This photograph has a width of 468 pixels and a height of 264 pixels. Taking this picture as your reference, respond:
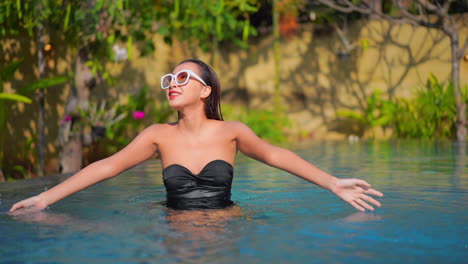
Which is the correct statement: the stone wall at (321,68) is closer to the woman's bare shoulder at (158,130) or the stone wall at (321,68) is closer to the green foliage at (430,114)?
the green foliage at (430,114)

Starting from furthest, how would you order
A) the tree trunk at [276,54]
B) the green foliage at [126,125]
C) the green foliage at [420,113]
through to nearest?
1. the tree trunk at [276,54]
2. the green foliage at [420,113]
3. the green foliage at [126,125]

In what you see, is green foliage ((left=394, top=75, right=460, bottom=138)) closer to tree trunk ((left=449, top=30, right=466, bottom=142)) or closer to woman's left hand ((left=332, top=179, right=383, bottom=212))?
tree trunk ((left=449, top=30, right=466, bottom=142))

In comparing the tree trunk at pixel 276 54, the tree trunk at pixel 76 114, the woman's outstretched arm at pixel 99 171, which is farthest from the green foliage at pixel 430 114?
the woman's outstretched arm at pixel 99 171

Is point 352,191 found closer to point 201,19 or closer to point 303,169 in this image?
point 303,169

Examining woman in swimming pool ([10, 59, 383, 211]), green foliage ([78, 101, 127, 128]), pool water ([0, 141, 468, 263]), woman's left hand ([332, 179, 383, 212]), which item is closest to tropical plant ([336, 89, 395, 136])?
green foliage ([78, 101, 127, 128])

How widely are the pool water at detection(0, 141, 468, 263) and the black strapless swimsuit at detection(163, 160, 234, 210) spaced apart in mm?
185

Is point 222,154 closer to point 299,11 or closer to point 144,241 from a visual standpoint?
point 144,241

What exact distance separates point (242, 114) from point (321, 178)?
11278 mm

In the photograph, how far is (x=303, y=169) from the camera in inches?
171

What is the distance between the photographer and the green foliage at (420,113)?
15.0 metres

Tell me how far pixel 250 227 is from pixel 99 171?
43.4 inches

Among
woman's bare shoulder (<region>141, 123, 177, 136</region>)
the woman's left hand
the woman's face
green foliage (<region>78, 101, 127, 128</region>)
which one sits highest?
the woman's face

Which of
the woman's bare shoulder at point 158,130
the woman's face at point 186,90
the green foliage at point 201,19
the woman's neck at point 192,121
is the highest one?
the green foliage at point 201,19

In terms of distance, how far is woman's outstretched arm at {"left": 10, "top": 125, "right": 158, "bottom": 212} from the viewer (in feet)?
14.2
